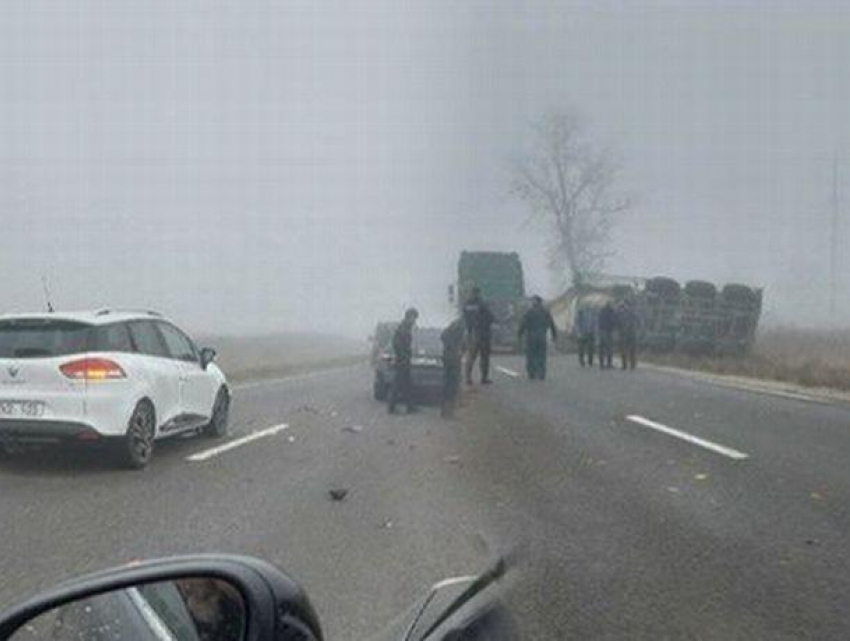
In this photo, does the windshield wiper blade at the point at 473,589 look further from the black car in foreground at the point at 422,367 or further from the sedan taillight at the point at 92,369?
the black car in foreground at the point at 422,367

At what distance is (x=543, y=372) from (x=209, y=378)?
12.9 metres

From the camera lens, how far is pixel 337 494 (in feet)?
29.8

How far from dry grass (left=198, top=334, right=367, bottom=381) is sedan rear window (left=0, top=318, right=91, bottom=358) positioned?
15.9 meters

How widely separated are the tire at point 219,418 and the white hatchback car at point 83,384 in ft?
6.03

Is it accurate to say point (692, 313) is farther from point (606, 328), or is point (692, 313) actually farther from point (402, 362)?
point (402, 362)

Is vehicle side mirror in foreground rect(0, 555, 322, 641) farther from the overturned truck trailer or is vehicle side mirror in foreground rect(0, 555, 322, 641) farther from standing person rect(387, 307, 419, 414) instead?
the overturned truck trailer

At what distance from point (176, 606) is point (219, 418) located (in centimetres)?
1197

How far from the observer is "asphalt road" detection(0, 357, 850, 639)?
5.49m

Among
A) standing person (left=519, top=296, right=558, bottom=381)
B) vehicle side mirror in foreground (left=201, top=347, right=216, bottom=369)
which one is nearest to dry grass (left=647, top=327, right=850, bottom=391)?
standing person (left=519, top=296, right=558, bottom=381)

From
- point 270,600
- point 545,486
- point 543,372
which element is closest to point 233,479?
point 545,486

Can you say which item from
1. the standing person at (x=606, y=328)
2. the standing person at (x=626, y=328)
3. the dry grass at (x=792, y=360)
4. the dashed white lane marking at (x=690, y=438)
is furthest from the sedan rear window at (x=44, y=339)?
the standing person at (x=626, y=328)

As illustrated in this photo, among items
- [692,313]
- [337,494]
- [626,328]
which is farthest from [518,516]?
[692,313]

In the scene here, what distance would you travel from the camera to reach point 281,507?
27.9 ft

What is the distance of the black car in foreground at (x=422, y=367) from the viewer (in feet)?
62.3
